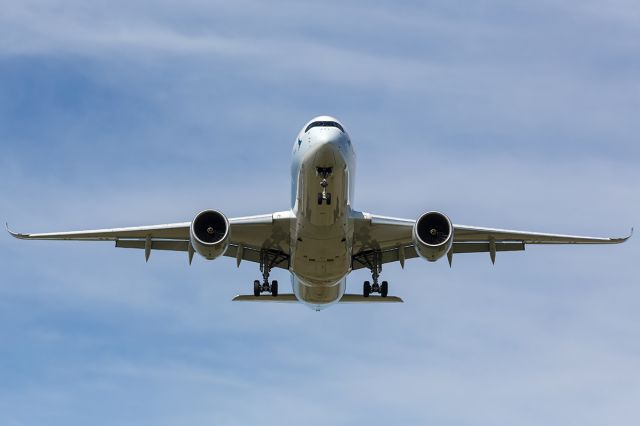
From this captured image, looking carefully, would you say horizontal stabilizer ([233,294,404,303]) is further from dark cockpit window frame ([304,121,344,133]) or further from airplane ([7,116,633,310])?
dark cockpit window frame ([304,121,344,133])

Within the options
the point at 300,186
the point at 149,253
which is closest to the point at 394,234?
the point at 300,186

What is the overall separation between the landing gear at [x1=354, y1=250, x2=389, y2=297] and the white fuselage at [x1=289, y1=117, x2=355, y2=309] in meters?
2.04

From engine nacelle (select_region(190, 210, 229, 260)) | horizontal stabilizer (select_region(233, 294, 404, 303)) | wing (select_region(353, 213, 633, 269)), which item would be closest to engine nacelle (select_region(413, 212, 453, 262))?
wing (select_region(353, 213, 633, 269))

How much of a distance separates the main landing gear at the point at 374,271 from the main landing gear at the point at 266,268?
10.2ft

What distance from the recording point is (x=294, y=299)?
3966cm

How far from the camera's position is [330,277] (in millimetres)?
36969

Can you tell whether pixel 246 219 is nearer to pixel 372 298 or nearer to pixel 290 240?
pixel 290 240

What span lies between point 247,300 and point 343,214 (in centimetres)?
651

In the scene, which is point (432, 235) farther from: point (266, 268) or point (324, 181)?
point (266, 268)

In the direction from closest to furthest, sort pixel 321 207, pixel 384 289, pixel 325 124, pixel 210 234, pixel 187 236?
pixel 321 207, pixel 325 124, pixel 210 234, pixel 187 236, pixel 384 289

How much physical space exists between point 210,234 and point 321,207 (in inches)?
159

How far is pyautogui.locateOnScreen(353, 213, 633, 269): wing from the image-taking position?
36.8m

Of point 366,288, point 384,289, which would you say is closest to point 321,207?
point 384,289

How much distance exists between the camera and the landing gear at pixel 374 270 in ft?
129
